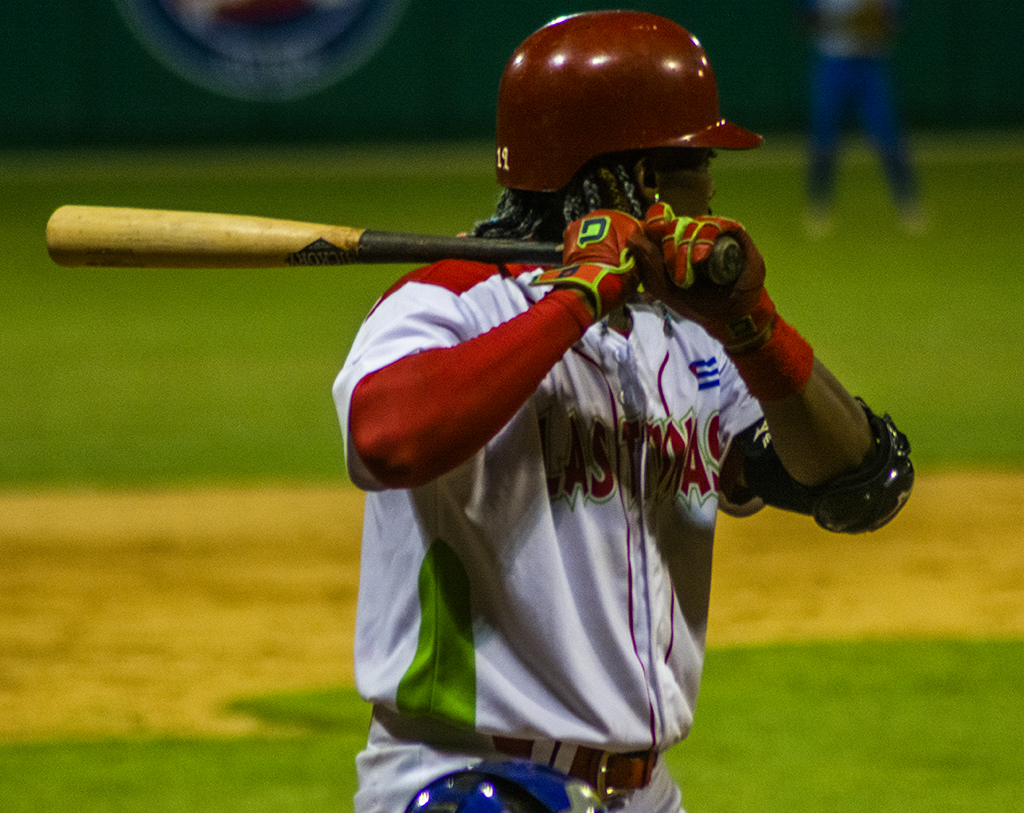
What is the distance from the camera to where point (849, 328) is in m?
8.80

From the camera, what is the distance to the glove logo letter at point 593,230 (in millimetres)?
1673

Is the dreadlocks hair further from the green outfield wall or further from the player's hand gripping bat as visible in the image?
the green outfield wall

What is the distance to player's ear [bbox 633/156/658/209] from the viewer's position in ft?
6.20

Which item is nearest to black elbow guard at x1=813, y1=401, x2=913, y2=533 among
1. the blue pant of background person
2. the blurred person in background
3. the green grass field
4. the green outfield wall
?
the green grass field

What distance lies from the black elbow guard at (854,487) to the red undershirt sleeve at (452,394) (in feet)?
1.81

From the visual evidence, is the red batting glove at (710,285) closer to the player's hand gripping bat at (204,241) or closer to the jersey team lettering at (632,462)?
the jersey team lettering at (632,462)

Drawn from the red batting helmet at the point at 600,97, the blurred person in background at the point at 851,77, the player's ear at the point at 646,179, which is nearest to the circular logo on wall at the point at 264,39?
the blurred person in background at the point at 851,77

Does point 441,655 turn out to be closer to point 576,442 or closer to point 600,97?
point 576,442

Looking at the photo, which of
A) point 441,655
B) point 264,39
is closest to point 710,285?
point 441,655

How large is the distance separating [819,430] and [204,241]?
34.2 inches

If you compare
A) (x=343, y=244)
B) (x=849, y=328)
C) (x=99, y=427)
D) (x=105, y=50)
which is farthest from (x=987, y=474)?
(x=105, y=50)

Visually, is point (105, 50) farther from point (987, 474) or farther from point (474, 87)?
point (987, 474)

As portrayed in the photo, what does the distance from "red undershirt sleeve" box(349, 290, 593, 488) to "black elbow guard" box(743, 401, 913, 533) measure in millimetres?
553

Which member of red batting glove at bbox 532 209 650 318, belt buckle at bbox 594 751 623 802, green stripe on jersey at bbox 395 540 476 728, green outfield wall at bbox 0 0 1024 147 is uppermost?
red batting glove at bbox 532 209 650 318
